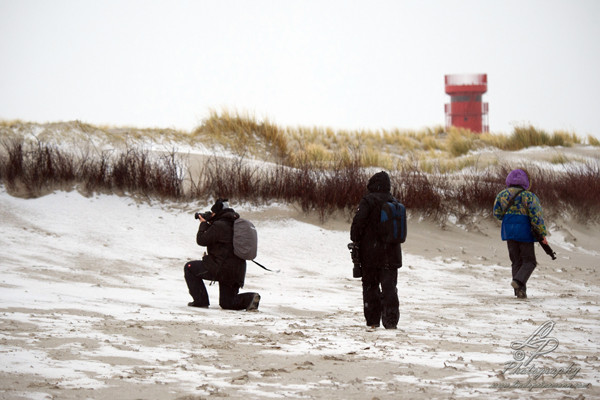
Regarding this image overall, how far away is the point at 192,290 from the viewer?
812 centimetres

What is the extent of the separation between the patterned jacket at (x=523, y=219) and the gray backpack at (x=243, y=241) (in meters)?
3.19

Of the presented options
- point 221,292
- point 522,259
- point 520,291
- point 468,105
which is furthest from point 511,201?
point 468,105

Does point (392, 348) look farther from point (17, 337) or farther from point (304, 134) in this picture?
point (304, 134)

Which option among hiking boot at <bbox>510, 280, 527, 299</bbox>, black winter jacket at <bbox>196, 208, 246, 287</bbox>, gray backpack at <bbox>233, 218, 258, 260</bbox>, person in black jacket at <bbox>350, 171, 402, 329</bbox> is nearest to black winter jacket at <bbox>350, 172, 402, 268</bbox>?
person in black jacket at <bbox>350, 171, 402, 329</bbox>

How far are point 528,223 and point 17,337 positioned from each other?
6.07 meters

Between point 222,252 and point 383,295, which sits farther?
Answer: point 222,252

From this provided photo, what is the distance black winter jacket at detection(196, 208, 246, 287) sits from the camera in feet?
25.9

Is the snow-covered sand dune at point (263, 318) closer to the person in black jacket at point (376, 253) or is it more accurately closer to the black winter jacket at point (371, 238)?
the person in black jacket at point (376, 253)

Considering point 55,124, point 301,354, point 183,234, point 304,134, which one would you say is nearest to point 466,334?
point 301,354

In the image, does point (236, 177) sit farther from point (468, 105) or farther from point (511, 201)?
point (468, 105)

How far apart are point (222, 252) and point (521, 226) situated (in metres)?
3.70

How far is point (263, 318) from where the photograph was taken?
25.1 feet

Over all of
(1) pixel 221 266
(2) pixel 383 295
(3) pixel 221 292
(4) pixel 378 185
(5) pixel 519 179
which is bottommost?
(3) pixel 221 292

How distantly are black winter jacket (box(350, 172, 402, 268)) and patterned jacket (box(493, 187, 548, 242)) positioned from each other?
283 centimetres
